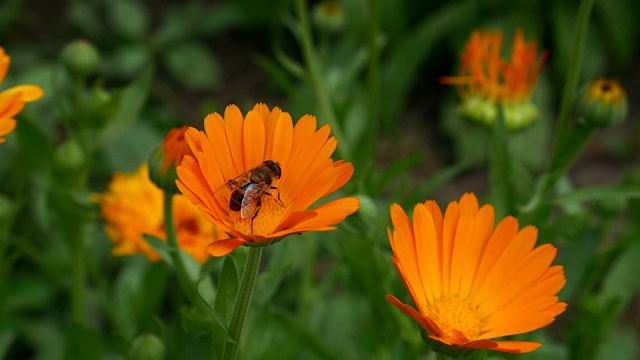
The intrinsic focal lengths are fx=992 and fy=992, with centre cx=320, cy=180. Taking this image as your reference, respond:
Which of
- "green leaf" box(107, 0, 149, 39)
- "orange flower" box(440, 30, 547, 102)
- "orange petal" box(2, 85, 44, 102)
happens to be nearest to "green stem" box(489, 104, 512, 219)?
"orange flower" box(440, 30, 547, 102)

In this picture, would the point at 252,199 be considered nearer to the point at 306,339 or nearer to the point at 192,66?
the point at 306,339

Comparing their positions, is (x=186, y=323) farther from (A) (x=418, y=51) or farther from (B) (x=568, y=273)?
(A) (x=418, y=51)

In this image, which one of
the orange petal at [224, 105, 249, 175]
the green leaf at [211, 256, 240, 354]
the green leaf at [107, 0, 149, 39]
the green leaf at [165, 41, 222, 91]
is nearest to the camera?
the orange petal at [224, 105, 249, 175]

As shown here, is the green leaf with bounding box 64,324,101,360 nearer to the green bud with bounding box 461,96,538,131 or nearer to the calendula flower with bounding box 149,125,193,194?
the calendula flower with bounding box 149,125,193,194

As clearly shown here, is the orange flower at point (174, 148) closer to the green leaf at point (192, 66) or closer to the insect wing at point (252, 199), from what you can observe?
the insect wing at point (252, 199)

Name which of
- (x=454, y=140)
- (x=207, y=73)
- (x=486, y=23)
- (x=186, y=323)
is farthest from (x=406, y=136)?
(x=186, y=323)

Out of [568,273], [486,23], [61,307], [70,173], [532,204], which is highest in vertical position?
[486,23]

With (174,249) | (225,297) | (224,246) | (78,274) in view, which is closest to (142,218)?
(78,274)
